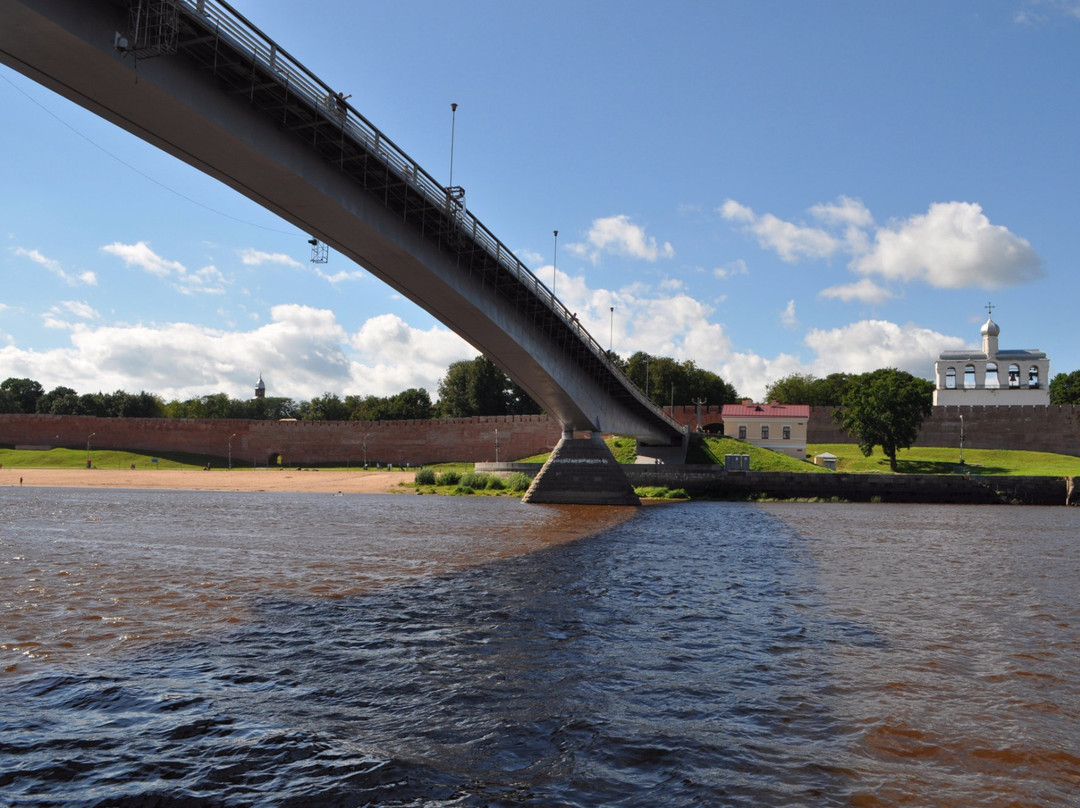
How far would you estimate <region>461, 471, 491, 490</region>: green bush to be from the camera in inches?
1838

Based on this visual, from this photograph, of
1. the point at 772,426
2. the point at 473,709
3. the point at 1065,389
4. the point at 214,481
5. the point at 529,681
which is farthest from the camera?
the point at 1065,389

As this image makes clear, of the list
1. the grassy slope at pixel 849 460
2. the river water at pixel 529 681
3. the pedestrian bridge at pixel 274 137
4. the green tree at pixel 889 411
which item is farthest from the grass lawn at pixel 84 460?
the river water at pixel 529 681

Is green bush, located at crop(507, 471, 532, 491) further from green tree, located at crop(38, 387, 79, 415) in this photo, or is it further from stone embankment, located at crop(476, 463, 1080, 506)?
green tree, located at crop(38, 387, 79, 415)

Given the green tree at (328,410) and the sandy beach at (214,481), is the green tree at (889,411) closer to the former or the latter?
the sandy beach at (214,481)

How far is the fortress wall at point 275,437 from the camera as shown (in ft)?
274

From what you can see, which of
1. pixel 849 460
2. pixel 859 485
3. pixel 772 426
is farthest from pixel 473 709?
pixel 772 426

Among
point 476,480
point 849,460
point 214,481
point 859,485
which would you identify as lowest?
point 214,481

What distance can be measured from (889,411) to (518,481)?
30.5m

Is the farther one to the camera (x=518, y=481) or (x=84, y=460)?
(x=84, y=460)

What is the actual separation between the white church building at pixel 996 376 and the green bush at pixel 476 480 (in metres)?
56.3

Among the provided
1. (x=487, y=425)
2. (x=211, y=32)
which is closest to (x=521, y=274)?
(x=211, y=32)

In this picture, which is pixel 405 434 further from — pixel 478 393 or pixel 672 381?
pixel 672 381

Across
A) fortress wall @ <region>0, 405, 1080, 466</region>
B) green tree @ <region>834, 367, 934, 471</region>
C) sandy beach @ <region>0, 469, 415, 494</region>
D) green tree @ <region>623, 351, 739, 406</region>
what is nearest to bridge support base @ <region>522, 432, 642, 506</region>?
sandy beach @ <region>0, 469, 415, 494</region>

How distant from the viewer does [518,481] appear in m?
45.2
